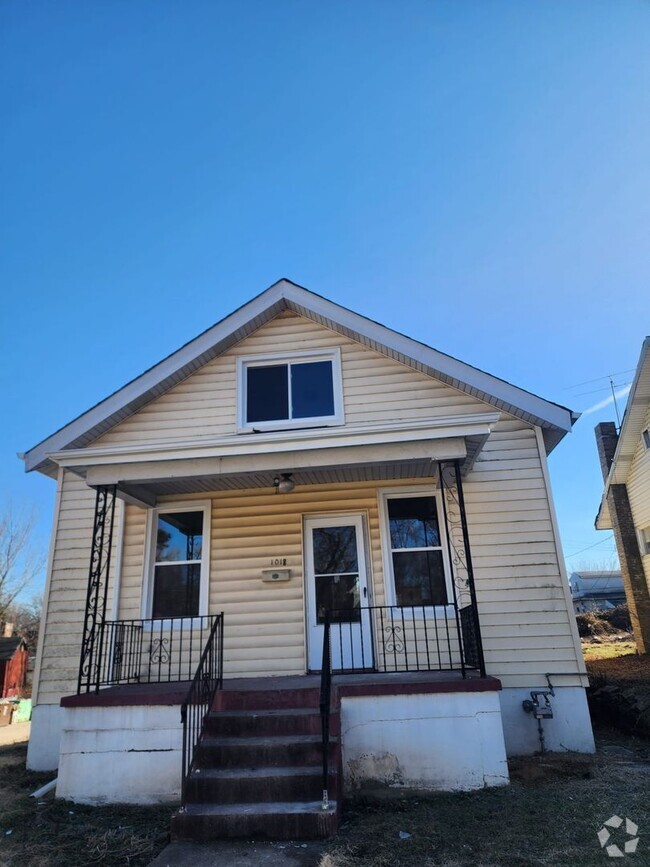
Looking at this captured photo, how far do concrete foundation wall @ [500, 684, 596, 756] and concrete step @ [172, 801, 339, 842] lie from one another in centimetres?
325

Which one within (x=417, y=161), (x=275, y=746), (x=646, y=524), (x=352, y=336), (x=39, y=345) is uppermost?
(x=39, y=345)

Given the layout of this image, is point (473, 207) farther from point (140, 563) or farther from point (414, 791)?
point (414, 791)

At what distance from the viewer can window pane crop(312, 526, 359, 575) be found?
25.0 ft

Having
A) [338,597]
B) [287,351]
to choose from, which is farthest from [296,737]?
[287,351]

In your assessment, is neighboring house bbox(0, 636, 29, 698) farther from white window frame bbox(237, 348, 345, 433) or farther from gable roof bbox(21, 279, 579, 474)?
white window frame bbox(237, 348, 345, 433)

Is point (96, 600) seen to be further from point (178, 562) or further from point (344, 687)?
point (344, 687)

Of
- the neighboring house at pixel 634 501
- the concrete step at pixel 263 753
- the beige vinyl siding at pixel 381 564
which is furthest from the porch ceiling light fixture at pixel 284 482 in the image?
the neighboring house at pixel 634 501

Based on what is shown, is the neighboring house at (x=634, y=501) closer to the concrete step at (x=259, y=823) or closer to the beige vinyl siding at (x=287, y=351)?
the beige vinyl siding at (x=287, y=351)

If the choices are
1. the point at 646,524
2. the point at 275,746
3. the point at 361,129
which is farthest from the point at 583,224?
the point at 275,746

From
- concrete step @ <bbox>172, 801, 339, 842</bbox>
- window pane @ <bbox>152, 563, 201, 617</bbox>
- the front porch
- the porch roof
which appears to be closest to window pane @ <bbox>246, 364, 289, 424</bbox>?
the porch roof

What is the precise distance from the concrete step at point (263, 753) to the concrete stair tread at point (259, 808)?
405mm

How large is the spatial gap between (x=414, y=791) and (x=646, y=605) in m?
11.9

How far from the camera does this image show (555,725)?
6.63 metres

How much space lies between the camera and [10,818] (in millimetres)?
5039
